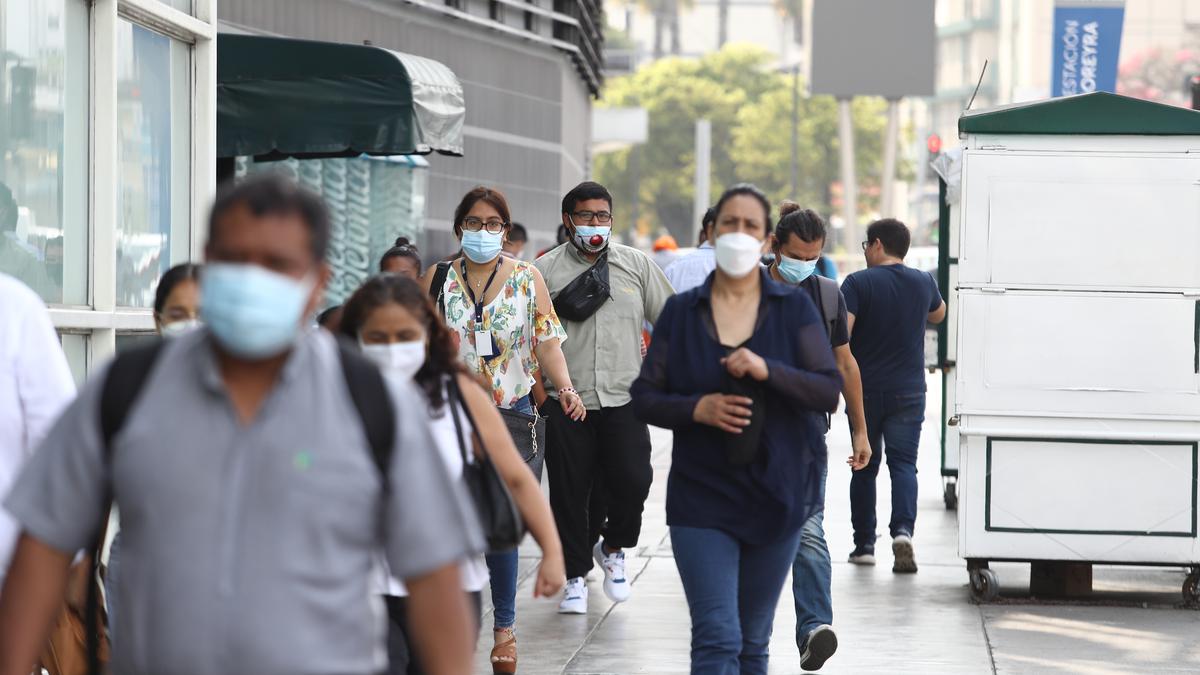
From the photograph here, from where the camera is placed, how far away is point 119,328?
7.56m

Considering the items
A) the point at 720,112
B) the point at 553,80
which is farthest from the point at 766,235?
the point at 720,112

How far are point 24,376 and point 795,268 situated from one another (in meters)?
3.72

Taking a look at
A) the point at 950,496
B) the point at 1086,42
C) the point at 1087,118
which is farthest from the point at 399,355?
the point at 1086,42

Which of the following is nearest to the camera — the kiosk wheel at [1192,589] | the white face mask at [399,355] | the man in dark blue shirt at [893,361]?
the white face mask at [399,355]

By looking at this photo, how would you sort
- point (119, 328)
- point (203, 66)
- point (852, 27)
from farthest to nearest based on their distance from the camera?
point (852, 27) → point (203, 66) → point (119, 328)

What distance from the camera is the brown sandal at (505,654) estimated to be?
7086 millimetres

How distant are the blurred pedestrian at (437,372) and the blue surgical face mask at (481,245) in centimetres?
289

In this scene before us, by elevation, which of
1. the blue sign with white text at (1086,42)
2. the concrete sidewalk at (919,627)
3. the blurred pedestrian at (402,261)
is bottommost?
the concrete sidewalk at (919,627)

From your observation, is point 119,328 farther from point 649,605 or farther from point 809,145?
point 809,145

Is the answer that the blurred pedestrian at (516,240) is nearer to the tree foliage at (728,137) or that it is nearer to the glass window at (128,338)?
the glass window at (128,338)

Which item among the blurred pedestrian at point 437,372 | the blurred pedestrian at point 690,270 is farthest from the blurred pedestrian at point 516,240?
the blurred pedestrian at point 437,372

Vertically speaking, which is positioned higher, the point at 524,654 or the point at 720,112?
the point at 720,112

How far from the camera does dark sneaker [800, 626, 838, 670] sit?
23.4 feet

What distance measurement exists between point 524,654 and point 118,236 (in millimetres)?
2280
